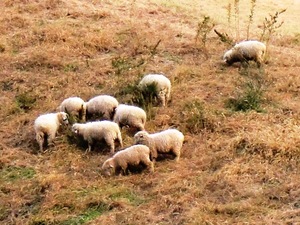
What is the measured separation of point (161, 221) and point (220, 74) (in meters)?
4.01

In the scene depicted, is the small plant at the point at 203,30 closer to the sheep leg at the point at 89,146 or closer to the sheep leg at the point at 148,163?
the sheep leg at the point at 89,146

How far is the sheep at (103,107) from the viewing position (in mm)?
7398

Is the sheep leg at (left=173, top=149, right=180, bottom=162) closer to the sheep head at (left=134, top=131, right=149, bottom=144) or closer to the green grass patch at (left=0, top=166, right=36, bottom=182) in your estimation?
the sheep head at (left=134, top=131, right=149, bottom=144)

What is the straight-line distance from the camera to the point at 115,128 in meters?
6.65

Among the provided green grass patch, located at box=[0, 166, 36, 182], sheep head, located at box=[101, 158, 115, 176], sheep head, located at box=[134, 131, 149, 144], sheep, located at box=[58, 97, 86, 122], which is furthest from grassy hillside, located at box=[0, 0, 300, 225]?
sheep, located at box=[58, 97, 86, 122]

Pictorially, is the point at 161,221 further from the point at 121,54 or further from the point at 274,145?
the point at 121,54

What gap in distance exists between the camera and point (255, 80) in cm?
859

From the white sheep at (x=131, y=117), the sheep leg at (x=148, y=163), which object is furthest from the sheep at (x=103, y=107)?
the sheep leg at (x=148, y=163)

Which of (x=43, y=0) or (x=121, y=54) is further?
(x=43, y=0)

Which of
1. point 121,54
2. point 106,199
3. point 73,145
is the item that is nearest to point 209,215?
point 106,199

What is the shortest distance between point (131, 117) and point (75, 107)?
2.80 ft

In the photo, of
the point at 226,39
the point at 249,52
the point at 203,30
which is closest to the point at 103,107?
the point at 249,52

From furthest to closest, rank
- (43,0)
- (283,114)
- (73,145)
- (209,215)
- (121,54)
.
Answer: (43,0) < (121,54) < (283,114) < (73,145) < (209,215)

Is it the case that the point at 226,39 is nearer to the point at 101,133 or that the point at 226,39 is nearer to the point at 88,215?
the point at 101,133
